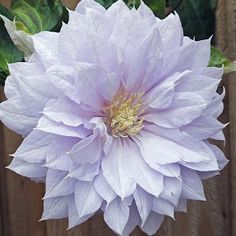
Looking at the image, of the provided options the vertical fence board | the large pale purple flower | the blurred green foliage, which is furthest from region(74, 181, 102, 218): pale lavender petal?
the vertical fence board

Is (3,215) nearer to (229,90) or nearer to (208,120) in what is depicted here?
(229,90)

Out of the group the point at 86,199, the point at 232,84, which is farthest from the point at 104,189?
the point at 232,84

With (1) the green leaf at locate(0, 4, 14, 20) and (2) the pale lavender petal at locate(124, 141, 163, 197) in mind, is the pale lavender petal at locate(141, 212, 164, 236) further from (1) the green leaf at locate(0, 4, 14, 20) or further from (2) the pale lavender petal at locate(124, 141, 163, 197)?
(1) the green leaf at locate(0, 4, 14, 20)

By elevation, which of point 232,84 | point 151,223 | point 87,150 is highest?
point 87,150

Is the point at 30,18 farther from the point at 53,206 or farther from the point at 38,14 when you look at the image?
the point at 53,206

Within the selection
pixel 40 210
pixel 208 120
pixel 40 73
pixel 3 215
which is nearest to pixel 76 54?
pixel 40 73

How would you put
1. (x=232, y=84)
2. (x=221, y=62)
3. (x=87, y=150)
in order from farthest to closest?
(x=232, y=84)
(x=221, y=62)
(x=87, y=150)

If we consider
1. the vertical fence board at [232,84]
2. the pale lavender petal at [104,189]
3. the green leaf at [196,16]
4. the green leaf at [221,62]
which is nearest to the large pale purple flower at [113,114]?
the pale lavender petal at [104,189]

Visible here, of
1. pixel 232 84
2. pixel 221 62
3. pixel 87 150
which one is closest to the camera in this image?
pixel 87 150
